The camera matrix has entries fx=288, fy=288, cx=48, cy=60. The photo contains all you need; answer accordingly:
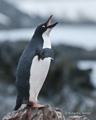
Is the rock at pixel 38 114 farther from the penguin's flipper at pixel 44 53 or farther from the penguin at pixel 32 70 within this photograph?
the penguin's flipper at pixel 44 53

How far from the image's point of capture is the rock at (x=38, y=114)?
3.25 meters

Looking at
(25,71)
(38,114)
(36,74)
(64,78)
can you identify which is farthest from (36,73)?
(64,78)

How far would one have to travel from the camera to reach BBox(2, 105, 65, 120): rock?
3.25 meters

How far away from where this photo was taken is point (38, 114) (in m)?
3.28

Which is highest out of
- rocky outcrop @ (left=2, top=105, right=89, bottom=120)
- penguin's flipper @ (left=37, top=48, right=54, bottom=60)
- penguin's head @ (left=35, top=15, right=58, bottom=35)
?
penguin's head @ (left=35, top=15, right=58, bottom=35)

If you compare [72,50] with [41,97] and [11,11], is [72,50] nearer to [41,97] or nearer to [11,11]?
[41,97]

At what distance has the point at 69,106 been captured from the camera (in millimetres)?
6309

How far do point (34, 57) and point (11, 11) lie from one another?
12.0 m

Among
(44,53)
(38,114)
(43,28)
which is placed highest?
(43,28)

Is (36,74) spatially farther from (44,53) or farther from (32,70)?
(44,53)

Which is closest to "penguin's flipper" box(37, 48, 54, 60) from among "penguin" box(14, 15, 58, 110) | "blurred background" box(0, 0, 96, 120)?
"penguin" box(14, 15, 58, 110)

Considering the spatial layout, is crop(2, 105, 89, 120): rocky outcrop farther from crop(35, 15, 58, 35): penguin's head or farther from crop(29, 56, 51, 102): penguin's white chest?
crop(35, 15, 58, 35): penguin's head

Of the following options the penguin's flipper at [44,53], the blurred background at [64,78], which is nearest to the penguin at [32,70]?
the penguin's flipper at [44,53]

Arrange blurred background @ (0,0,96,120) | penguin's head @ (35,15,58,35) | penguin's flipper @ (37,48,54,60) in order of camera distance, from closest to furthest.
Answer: penguin's flipper @ (37,48,54,60)
penguin's head @ (35,15,58,35)
blurred background @ (0,0,96,120)
